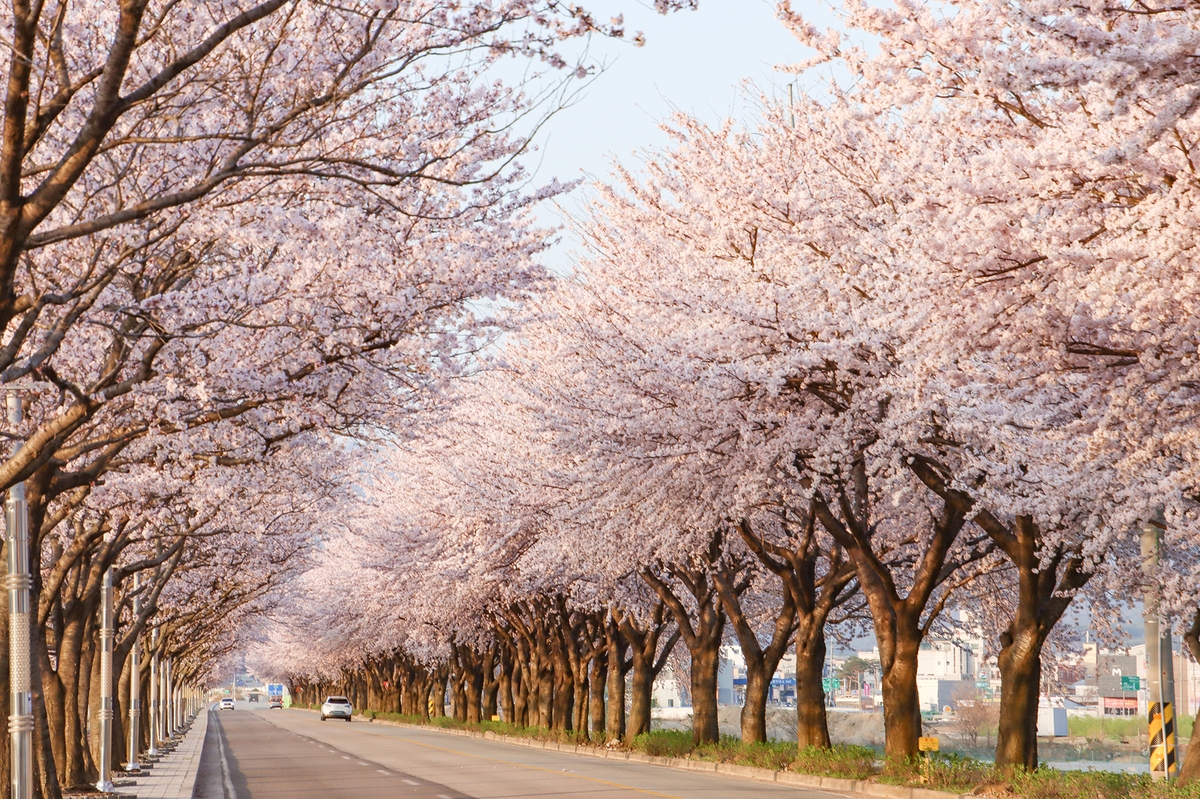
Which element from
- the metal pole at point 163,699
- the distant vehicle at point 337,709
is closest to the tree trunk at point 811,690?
the metal pole at point 163,699

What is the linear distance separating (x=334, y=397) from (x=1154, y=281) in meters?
9.18

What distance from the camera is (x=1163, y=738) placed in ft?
56.5

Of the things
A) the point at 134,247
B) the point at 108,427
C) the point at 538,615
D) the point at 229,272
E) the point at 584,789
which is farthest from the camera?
the point at 538,615

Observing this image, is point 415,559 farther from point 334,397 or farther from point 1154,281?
point 1154,281

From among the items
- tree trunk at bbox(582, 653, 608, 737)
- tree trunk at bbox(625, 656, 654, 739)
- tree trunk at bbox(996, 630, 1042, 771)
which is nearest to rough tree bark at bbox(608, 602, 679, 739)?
tree trunk at bbox(625, 656, 654, 739)

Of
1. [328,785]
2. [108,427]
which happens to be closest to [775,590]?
[328,785]

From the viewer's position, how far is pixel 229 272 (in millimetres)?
14109

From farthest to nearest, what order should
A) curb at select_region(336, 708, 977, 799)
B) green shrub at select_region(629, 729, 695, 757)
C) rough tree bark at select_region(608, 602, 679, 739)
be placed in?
rough tree bark at select_region(608, 602, 679, 739), green shrub at select_region(629, 729, 695, 757), curb at select_region(336, 708, 977, 799)

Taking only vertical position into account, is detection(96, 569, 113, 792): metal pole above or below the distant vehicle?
above

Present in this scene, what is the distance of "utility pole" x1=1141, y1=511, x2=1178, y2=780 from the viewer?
1688 centimetres

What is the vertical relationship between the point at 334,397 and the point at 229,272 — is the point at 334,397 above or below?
below

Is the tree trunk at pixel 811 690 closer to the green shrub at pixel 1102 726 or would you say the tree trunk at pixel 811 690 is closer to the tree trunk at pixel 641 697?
the tree trunk at pixel 641 697

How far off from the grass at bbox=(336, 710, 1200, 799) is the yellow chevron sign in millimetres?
354

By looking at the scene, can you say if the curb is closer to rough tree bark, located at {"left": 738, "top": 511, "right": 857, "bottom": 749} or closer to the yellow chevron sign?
rough tree bark, located at {"left": 738, "top": 511, "right": 857, "bottom": 749}
